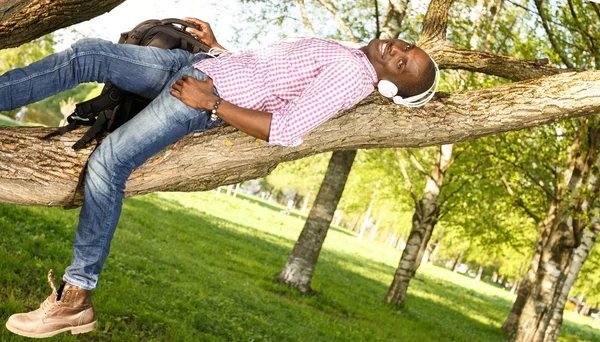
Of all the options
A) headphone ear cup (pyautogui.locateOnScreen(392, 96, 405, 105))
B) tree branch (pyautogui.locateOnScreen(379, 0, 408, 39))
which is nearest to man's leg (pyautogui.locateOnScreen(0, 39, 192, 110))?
headphone ear cup (pyautogui.locateOnScreen(392, 96, 405, 105))

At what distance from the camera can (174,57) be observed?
432 centimetres

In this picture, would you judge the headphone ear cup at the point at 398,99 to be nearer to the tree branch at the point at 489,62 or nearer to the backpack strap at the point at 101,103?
the backpack strap at the point at 101,103

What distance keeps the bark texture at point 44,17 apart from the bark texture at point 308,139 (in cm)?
71

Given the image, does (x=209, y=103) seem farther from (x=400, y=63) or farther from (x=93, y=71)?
(x=400, y=63)

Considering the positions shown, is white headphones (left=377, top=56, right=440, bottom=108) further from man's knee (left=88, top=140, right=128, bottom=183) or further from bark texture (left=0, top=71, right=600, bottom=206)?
man's knee (left=88, top=140, right=128, bottom=183)

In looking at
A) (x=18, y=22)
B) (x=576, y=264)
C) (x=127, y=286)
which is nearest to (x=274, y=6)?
(x=127, y=286)

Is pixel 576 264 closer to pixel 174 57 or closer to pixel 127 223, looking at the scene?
pixel 127 223

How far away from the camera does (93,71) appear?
412 cm

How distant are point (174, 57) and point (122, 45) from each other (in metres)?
0.34

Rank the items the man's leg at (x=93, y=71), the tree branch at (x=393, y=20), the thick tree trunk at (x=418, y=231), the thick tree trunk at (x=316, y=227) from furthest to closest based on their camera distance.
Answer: the thick tree trunk at (x=418, y=231)
the thick tree trunk at (x=316, y=227)
the tree branch at (x=393, y=20)
the man's leg at (x=93, y=71)

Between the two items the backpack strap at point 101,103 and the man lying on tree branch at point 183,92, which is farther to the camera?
the backpack strap at point 101,103

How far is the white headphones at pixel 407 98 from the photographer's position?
13.8 feet

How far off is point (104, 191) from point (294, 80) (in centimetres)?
138

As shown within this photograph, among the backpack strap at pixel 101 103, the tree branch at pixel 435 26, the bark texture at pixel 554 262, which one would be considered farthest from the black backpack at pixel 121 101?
the bark texture at pixel 554 262
